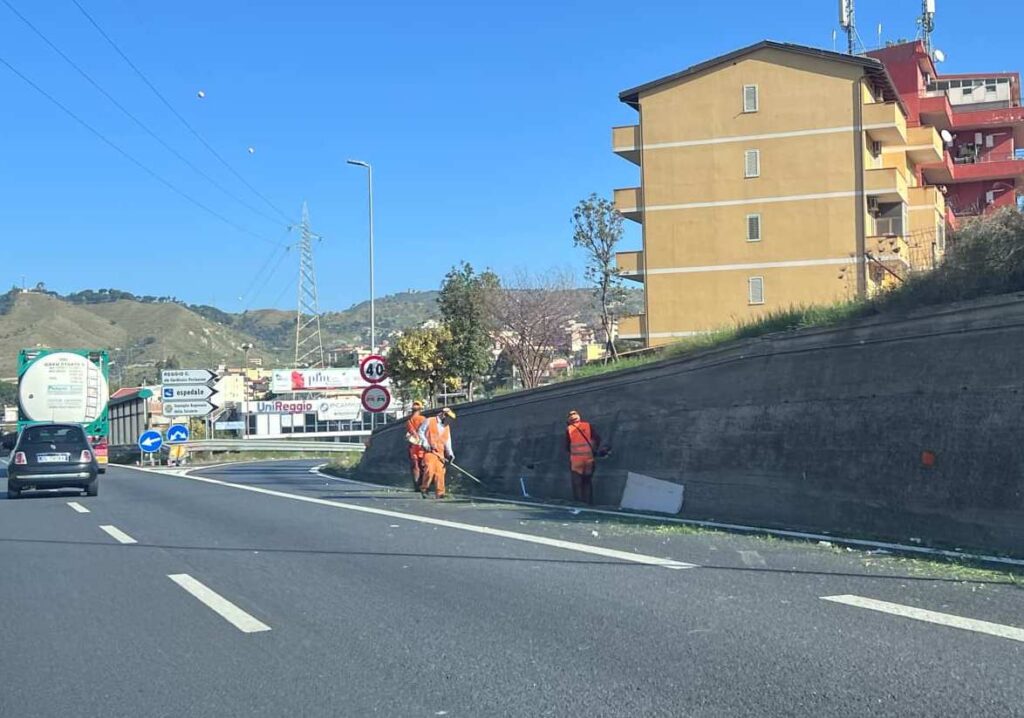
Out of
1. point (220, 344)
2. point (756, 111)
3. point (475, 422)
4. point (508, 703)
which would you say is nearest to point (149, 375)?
point (220, 344)

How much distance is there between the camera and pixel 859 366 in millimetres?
11797

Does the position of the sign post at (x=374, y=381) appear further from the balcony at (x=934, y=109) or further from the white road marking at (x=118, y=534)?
the balcony at (x=934, y=109)

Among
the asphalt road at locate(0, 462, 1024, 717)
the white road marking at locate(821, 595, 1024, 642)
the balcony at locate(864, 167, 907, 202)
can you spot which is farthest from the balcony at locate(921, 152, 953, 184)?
the white road marking at locate(821, 595, 1024, 642)

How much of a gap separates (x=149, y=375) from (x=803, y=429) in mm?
102053

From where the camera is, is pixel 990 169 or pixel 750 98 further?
pixel 990 169

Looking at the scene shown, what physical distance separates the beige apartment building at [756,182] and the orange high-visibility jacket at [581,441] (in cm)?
2605

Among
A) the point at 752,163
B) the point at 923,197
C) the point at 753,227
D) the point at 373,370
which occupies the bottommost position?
the point at 373,370

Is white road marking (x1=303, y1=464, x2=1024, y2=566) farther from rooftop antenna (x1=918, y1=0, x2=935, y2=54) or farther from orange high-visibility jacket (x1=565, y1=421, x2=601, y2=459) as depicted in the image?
rooftop antenna (x1=918, y1=0, x2=935, y2=54)

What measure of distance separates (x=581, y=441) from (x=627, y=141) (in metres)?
31.4

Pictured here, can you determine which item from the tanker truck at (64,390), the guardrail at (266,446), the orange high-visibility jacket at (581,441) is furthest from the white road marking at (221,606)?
the guardrail at (266,446)

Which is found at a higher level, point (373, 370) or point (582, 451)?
point (373, 370)

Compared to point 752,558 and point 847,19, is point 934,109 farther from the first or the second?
point 752,558

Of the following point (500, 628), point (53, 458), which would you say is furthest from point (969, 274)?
point (53, 458)

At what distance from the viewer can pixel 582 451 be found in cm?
1595
